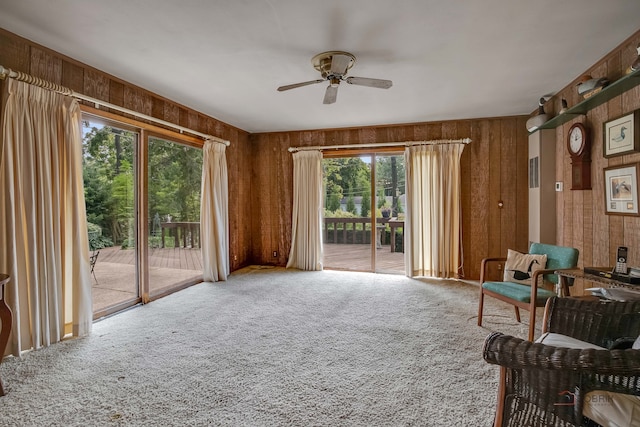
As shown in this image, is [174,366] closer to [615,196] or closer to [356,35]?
[356,35]

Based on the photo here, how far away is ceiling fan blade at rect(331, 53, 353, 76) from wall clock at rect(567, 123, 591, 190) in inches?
93.3

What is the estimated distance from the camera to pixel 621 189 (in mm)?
2570

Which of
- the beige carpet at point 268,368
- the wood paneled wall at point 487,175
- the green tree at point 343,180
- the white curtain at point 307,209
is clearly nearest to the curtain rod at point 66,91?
the white curtain at point 307,209

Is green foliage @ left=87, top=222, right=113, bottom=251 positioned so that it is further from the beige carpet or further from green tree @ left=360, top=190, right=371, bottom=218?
green tree @ left=360, top=190, right=371, bottom=218

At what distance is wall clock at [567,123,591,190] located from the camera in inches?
120

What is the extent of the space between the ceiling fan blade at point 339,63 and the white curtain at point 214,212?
8.42ft

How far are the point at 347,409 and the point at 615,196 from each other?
2.75 m

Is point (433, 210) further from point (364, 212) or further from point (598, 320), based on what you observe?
point (598, 320)

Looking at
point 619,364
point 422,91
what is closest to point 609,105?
point 422,91

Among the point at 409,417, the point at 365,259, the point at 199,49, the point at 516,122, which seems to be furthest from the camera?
the point at 365,259

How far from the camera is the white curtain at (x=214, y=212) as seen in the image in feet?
14.8

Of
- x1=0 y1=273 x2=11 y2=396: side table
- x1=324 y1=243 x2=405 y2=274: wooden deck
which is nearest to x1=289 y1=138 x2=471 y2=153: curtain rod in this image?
x1=324 y1=243 x2=405 y2=274: wooden deck

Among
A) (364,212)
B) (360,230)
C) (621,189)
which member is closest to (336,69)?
(621,189)

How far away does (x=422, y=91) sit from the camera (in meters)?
3.56
